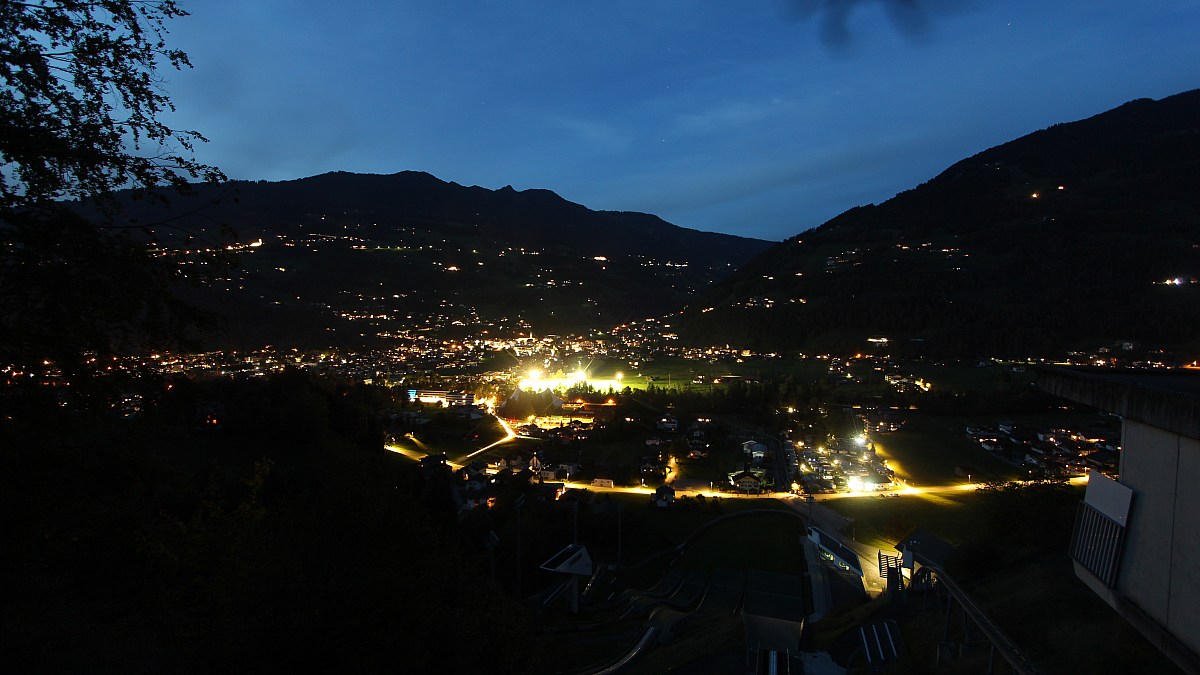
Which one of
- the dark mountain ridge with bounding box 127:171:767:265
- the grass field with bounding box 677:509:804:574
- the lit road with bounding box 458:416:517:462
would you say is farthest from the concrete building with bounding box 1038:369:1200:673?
the dark mountain ridge with bounding box 127:171:767:265

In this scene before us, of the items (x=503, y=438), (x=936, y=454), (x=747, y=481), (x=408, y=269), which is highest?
→ (x=408, y=269)

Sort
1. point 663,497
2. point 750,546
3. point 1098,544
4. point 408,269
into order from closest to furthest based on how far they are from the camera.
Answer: point 1098,544 < point 750,546 < point 663,497 < point 408,269

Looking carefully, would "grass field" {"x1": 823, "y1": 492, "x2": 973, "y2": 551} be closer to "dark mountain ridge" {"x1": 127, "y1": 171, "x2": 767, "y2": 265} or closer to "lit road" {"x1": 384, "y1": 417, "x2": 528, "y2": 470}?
"lit road" {"x1": 384, "y1": 417, "x2": 528, "y2": 470}

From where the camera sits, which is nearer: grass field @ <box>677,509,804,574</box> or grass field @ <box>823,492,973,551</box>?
grass field @ <box>677,509,804,574</box>

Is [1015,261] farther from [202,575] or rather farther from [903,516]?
[202,575]

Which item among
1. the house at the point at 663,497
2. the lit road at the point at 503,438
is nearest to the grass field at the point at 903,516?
the house at the point at 663,497

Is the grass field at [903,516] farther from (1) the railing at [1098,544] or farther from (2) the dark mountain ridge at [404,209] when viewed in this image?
(2) the dark mountain ridge at [404,209]

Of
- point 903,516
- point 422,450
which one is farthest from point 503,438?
point 903,516
